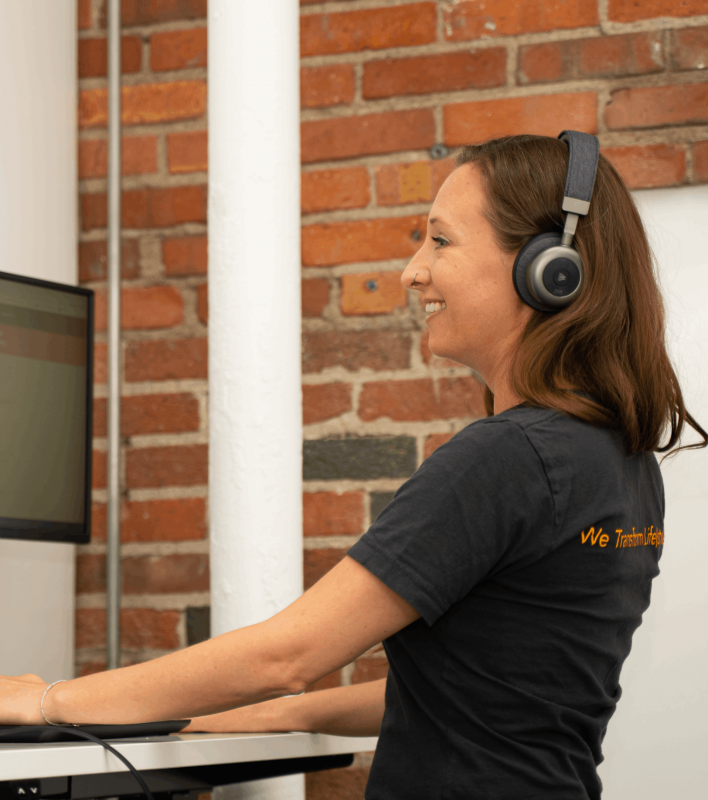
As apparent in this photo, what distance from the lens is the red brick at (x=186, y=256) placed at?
1.76 meters

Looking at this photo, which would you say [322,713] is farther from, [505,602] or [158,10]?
[158,10]

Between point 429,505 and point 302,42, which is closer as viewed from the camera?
point 429,505

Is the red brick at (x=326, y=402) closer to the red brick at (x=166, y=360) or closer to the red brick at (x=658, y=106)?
→ the red brick at (x=166, y=360)

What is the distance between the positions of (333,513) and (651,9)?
3.50 ft

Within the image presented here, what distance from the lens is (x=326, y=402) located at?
1.68m

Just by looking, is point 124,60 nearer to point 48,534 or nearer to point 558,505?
point 48,534

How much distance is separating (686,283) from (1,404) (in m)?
1.14

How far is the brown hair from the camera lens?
0.91m

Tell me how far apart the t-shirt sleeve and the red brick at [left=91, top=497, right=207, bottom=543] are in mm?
946

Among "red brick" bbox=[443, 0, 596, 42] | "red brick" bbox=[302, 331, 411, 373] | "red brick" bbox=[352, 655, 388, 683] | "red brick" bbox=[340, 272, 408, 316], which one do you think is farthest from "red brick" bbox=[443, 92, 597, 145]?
"red brick" bbox=[352, 655, 388, 683]

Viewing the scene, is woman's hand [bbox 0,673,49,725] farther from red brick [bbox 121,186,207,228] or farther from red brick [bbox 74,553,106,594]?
red brick [bbox 121,186,207,228]

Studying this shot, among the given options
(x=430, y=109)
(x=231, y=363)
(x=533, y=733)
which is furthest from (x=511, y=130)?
(x=533, y=733)

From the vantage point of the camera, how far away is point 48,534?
1301 mm

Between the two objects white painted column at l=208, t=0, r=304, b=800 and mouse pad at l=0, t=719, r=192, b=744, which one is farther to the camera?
white painted column at l=208, t=0, r=304, b=800
